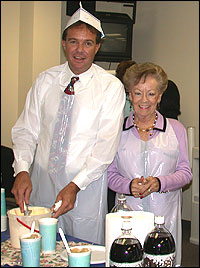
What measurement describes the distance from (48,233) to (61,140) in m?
0.68

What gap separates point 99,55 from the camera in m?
4.72

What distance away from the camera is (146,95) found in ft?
7.07

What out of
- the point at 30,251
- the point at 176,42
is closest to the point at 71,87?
the point at 30,251

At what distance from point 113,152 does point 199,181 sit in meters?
2.65

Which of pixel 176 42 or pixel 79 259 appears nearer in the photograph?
pixel 79 259

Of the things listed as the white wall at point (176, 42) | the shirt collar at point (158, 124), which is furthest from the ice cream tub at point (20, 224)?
the white wall at point (176, 42)

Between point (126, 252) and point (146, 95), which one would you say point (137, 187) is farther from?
point (126, 252)

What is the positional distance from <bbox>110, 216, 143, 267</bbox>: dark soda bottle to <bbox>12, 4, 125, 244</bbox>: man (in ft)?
2.84

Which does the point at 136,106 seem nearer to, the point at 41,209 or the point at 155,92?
the point at 155,92

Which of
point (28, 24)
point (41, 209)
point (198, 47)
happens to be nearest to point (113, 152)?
point (41, 209)

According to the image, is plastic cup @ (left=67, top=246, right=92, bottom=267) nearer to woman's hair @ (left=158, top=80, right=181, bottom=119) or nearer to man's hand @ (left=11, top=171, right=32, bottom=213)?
man's hand @ (left=11, top=171, right=32, bottom=213)

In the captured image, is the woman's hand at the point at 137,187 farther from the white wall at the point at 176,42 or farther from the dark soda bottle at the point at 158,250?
the white wall at the point at 176,42

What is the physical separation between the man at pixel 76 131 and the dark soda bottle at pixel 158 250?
817mm

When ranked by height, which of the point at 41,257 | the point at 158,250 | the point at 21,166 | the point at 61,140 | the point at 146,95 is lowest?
the point at 41,257
